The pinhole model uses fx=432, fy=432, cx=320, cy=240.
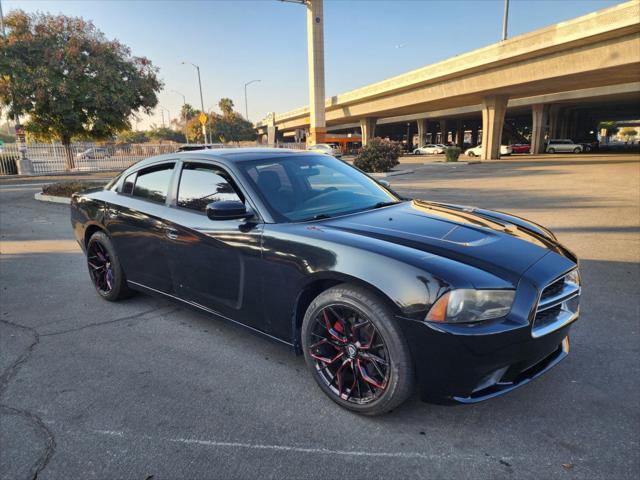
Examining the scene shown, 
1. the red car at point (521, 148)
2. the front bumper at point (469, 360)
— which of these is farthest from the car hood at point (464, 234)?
the red car at point (521, 148)

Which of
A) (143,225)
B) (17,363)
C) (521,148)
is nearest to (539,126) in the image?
(521,148)

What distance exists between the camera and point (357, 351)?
2.62 metres

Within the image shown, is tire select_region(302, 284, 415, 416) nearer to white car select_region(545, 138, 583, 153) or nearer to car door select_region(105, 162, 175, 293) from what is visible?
car door select_region(105, 162, 175, 293)

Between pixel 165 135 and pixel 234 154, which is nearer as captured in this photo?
pixel 234 154

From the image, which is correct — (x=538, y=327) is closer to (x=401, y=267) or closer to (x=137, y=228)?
(x=401, y=267)

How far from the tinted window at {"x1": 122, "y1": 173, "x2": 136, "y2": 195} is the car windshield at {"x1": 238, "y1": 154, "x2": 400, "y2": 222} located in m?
1.59

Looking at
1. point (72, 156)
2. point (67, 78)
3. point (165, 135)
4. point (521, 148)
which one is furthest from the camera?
point (165, 135)

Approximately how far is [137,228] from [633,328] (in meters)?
4.53

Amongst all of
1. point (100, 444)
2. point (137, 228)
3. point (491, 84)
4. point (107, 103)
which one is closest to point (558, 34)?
point (491, 84)

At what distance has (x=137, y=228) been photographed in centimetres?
402

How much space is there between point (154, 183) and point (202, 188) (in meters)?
0.76

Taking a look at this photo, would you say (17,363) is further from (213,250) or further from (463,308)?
(463,308)

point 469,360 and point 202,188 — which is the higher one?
point 202,188

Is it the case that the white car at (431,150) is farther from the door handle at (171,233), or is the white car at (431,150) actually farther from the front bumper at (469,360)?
the front bumper at (469,360)
